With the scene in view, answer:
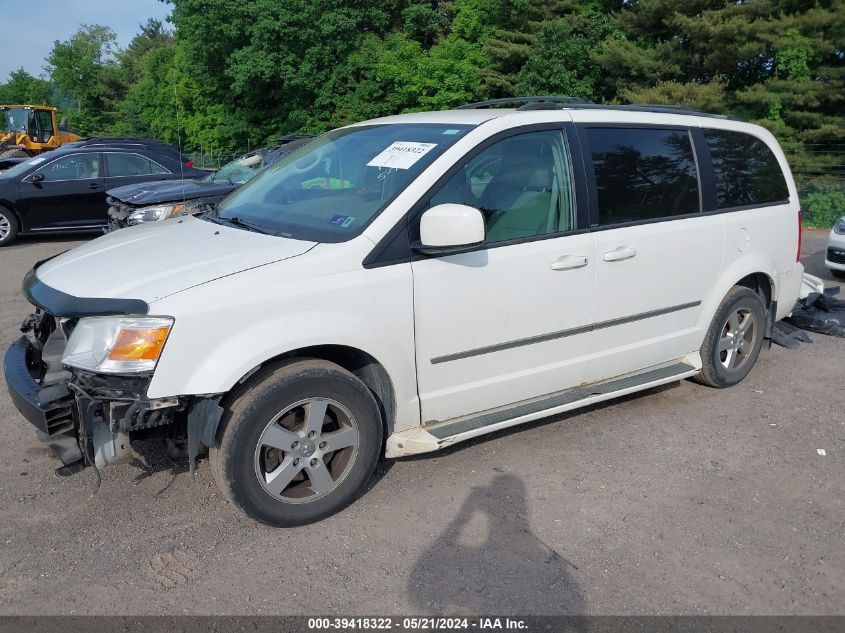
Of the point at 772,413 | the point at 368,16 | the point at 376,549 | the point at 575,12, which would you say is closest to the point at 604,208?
the point at 772,413

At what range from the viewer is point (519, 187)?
3.95 meters

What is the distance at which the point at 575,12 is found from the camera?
2653 cm

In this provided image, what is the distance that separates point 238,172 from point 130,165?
2.76m

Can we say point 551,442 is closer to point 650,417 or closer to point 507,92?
point 650,417

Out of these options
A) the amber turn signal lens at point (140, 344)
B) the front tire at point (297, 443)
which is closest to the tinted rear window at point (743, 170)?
the front tire at point (297, 443)

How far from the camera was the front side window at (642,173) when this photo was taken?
167 inches

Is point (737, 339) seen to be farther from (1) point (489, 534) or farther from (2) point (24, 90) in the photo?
(2) point (24, 90)

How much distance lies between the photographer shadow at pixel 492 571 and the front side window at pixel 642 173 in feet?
6.02

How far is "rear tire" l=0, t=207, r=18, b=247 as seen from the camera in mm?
11750

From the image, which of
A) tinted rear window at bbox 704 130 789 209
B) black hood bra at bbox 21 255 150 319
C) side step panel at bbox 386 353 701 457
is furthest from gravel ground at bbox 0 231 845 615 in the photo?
tinted rear window at bbox 704 130 789 209

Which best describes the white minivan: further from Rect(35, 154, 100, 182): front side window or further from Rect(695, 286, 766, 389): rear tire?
Rect(35, 154, 100, 182): front side window

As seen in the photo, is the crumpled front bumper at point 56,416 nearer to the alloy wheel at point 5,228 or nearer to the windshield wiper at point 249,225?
the windshield wiper at point 249,225

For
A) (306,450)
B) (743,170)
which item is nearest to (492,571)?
(306,450)

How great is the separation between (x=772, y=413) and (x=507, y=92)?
2505 cm
